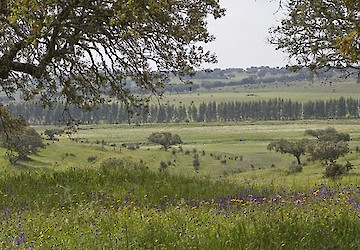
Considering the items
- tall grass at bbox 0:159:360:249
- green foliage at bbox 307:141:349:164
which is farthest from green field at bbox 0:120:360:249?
green foliage at bbox 307:141:349:164

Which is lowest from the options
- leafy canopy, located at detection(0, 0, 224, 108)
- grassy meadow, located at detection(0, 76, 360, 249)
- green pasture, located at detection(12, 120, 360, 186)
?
green pasture, located at detection(12, 120, 360, 186)

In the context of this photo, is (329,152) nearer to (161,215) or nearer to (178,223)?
(161,215)

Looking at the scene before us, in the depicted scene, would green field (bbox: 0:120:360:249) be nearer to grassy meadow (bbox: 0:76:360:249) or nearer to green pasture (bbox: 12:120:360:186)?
grassy meadow (bbox: 0:76:360:249)

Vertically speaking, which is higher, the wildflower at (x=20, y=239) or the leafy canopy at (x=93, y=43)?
the leafy canopy at (x=93, y=43)

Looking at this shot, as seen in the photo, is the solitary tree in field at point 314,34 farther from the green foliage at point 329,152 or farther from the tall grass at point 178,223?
the green foliage at point 329,152

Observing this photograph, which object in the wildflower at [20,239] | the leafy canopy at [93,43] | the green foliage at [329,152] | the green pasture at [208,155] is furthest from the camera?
the green foliage at [329,152]

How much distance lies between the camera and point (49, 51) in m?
13.4

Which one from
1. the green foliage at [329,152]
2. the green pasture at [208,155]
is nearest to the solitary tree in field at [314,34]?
Answer: the green pasture at [208,155]

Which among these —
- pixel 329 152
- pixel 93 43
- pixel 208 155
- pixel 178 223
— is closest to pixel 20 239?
pixel 178 223

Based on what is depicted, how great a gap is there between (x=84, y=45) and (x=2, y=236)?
902 centimetres

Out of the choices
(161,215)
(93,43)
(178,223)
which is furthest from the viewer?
(93,43)

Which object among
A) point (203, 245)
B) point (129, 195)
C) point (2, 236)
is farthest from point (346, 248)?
point (129, 195)

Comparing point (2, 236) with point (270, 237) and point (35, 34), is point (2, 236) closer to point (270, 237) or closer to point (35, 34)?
point (270, 237)

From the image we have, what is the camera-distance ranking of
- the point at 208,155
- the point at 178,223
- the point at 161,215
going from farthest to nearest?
the point at 208,155, the point at 161,215, the point at 178,223
